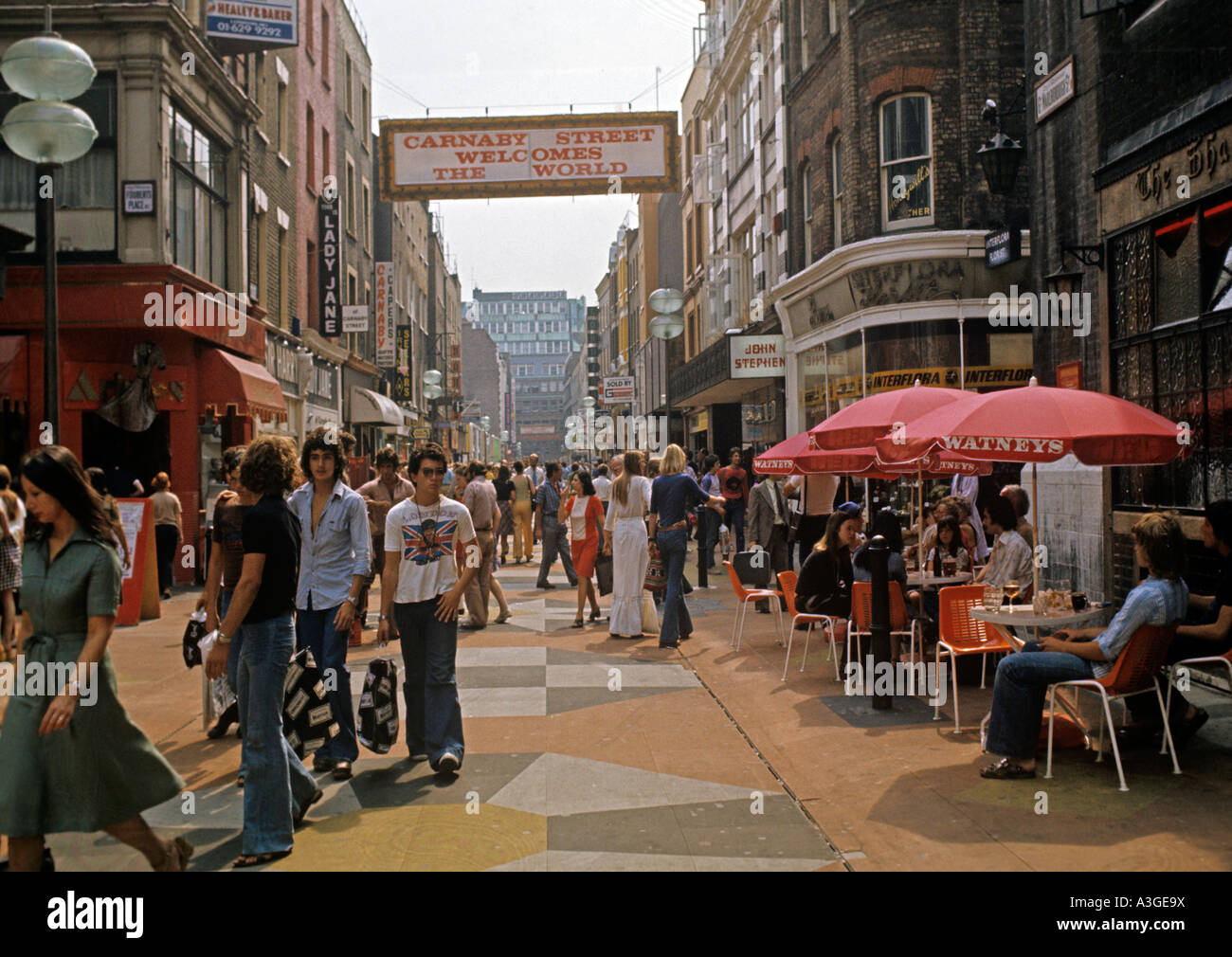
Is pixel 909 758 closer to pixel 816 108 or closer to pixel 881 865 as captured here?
pixel 881 865

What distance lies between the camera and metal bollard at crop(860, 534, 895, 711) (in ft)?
27.4

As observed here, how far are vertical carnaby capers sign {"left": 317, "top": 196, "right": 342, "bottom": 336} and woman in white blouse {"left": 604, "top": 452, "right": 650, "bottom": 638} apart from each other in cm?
1837

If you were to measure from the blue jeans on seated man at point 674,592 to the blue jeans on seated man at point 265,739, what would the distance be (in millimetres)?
6404

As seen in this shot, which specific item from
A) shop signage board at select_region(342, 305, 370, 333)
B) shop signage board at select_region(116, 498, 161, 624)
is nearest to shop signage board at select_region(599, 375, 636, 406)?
shop signage board at select_region(342, 305, 370, 333)

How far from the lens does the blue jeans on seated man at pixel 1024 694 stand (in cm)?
624

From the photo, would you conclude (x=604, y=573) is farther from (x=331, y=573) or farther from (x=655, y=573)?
(x=331, y=573)

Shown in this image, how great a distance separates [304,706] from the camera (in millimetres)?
6516

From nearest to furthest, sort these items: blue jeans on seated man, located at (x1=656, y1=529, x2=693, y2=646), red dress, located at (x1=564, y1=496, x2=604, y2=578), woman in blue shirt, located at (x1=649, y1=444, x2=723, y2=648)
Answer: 1. blue jeans on seated man, located at (x1=656, y1=529, x2=693, y2=646)
2. woman in blue shirt, located at (x1=649, y1=444, x2=723, y2=648)
3. red dress, located at (x1=564, y1=496, x2=604, y2=578)

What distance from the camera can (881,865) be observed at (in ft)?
16.0

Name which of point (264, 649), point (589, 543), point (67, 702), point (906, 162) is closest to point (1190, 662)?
point (264, 649)

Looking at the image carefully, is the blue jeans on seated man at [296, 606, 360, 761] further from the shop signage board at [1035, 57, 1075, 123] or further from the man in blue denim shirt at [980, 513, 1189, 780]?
the shop signage board at [1035, 57, 1075, 123]

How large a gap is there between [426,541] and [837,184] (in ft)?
52.6

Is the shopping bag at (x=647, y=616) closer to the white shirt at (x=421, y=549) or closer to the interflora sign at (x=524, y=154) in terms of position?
the white shirt at (x=421, y=549)
